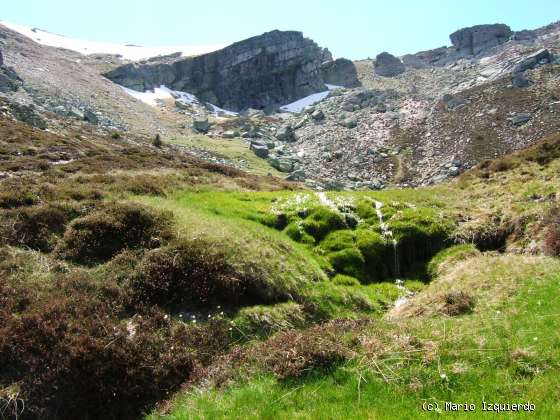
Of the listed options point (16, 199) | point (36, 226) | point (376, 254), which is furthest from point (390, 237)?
point (16, 199)

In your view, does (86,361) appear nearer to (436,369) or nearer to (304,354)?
(304,354)

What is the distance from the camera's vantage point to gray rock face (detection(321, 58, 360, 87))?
7584 inches

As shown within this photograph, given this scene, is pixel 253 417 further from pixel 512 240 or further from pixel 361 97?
pixel 361 97

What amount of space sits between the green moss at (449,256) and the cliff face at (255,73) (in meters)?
177

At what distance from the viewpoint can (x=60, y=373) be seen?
10219 mm

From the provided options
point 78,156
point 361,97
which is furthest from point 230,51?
point 78,156

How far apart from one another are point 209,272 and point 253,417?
691 cm

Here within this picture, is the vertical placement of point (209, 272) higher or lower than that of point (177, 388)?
higher

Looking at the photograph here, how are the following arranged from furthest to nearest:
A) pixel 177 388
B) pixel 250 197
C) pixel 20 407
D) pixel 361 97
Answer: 1. pixel 361 97
2. pixel 250 197
3. pixel 177 388
4. pixel 20 407

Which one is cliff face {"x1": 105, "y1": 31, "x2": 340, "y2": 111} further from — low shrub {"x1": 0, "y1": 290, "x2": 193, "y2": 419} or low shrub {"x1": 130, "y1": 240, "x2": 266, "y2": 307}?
low shrub {"x1": 0, "y1": 290, "x2": 193, "y2": 419}

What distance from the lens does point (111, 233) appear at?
53.9 ft

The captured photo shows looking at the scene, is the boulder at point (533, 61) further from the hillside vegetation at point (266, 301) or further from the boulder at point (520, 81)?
the hillside vegetation at point (266, 301)

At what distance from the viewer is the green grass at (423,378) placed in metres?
8.02

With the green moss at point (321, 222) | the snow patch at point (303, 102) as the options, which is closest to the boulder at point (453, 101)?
the snow patch at point (303, 102)
